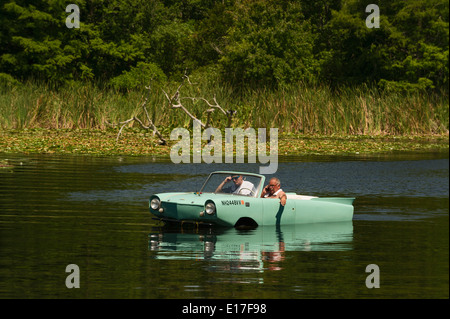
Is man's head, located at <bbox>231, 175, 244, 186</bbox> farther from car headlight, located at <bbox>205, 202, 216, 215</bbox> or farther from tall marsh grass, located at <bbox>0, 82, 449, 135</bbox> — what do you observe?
tall marsh grass, located at <bbox>0, 82, 449, 135</bbox>

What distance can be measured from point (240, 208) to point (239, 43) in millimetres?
48911

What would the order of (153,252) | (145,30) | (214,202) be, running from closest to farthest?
1. (153,252)
2. (214,202)
3. (145,30)

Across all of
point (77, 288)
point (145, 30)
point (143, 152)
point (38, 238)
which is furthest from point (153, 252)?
point (145, 30)

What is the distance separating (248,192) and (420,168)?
16012 millimetres

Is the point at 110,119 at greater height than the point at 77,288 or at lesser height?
greater

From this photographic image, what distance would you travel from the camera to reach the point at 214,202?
1923 centimetres

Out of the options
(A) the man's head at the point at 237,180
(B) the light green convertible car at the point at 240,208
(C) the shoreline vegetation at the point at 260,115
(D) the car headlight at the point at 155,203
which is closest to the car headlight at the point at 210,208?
(B) the light green convertible car at the point at 240,208

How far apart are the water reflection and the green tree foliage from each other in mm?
43382

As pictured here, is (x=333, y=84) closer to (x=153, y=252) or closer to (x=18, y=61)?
(x=18, y=61)

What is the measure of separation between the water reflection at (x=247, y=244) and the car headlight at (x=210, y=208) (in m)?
0.46

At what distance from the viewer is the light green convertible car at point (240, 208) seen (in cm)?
1933

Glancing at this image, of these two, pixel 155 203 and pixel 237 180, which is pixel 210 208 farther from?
pixel 237 180

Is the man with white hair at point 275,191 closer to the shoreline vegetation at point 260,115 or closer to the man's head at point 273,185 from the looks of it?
the man's head at point 273,185

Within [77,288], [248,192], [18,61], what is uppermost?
[18,61]
